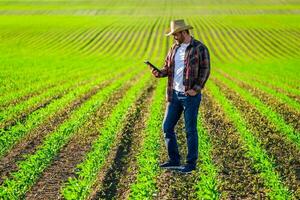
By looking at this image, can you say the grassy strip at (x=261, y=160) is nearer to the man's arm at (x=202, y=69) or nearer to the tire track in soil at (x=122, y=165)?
the man's arm at (x=202, y=69)

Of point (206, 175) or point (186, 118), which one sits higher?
point (186, 118)

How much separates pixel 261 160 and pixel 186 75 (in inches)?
103

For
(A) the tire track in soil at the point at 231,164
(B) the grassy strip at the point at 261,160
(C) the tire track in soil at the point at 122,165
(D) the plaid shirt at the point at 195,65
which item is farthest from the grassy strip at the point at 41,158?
(B) the grassy strip at the point at 261,160

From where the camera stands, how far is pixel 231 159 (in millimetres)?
9242

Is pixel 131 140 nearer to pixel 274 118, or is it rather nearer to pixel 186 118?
pixel 186 118

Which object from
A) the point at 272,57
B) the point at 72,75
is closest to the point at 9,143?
the point at 72,75

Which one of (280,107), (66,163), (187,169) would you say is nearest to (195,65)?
(187,169)

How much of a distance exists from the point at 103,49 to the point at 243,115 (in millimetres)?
39034

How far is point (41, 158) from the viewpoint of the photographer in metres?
9.00

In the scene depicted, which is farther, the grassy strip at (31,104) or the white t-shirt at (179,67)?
the grassy strip at (31,104)

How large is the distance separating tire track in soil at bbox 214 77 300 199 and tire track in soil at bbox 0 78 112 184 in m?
5.03

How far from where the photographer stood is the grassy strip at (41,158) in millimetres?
7410

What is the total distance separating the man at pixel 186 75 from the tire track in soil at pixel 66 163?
2.08 metres

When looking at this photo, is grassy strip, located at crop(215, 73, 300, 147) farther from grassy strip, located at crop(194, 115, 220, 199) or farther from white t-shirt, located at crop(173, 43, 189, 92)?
white t-shirt, located at crop(173, 43, 189, 92)
